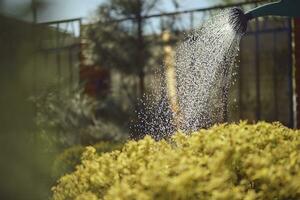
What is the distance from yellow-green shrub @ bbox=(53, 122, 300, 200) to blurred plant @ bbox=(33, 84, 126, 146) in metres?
4.67

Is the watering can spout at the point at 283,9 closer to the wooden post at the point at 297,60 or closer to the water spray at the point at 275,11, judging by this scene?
the water spray at the point at 275,11

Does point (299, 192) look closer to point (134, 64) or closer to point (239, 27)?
point (239, 27)

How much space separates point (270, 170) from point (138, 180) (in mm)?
599

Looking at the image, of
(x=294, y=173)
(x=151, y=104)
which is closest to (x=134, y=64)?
(x=151, y=104)

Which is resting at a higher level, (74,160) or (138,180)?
(138,180)

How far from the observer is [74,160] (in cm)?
611

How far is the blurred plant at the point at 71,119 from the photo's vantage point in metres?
8.30

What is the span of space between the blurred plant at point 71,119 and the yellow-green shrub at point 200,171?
15.3ft

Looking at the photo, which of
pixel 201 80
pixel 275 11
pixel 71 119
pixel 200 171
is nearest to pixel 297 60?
pixel 201 80

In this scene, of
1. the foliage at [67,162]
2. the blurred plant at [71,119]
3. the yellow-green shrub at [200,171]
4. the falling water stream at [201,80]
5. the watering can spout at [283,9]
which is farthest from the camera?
the blurred plant at [71,119]

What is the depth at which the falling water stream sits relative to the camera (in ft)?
16.3

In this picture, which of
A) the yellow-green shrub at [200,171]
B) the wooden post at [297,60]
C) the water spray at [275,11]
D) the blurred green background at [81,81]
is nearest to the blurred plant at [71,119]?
the blurred green background at [81,81]

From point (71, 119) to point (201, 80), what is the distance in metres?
3.02

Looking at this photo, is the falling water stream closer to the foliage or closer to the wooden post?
the foliage
